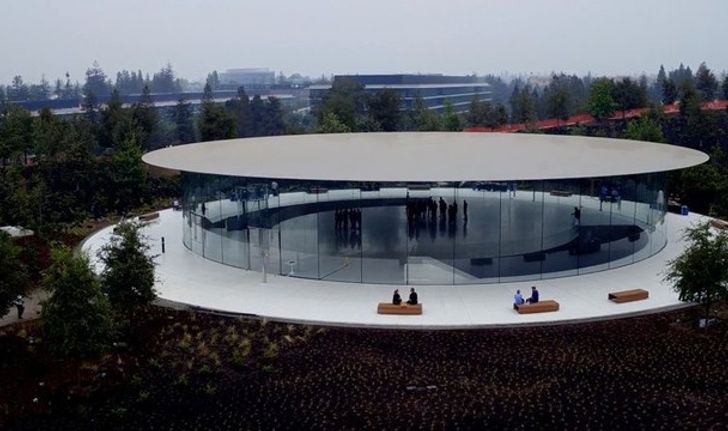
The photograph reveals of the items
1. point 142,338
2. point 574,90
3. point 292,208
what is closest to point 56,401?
point 142,338

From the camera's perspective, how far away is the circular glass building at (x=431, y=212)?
95.2 ft

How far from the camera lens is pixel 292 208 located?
121 feet

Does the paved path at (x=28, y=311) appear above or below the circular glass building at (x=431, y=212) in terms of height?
below

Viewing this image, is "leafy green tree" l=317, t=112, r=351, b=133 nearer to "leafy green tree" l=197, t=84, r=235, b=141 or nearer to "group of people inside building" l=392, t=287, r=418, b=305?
"leafy green tree" l=197, t=84, r=235, b=141

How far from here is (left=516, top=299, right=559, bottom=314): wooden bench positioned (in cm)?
2450

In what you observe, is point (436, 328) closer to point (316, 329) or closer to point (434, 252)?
point (316, 329)

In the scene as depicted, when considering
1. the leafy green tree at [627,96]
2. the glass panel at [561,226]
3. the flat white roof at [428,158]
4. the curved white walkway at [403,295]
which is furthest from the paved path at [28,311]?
the leafy green tree at [627,96]

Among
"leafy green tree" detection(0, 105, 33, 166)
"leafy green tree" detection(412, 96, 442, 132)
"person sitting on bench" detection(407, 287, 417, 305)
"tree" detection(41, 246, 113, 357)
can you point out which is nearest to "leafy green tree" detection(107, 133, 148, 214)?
"leafy green tree" detection(0, 105, 33, 166)

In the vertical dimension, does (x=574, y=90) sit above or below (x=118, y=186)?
above

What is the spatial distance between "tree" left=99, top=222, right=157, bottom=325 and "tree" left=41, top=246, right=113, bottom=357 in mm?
2427

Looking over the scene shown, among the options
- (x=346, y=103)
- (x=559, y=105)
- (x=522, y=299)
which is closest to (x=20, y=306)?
(x=522, y=299)

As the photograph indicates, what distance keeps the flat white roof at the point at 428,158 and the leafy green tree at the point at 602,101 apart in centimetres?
3726

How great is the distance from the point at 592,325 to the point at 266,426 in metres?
12.3

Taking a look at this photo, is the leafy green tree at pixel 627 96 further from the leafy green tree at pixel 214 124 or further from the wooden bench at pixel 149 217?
the wooden bench at pixel 149 217
